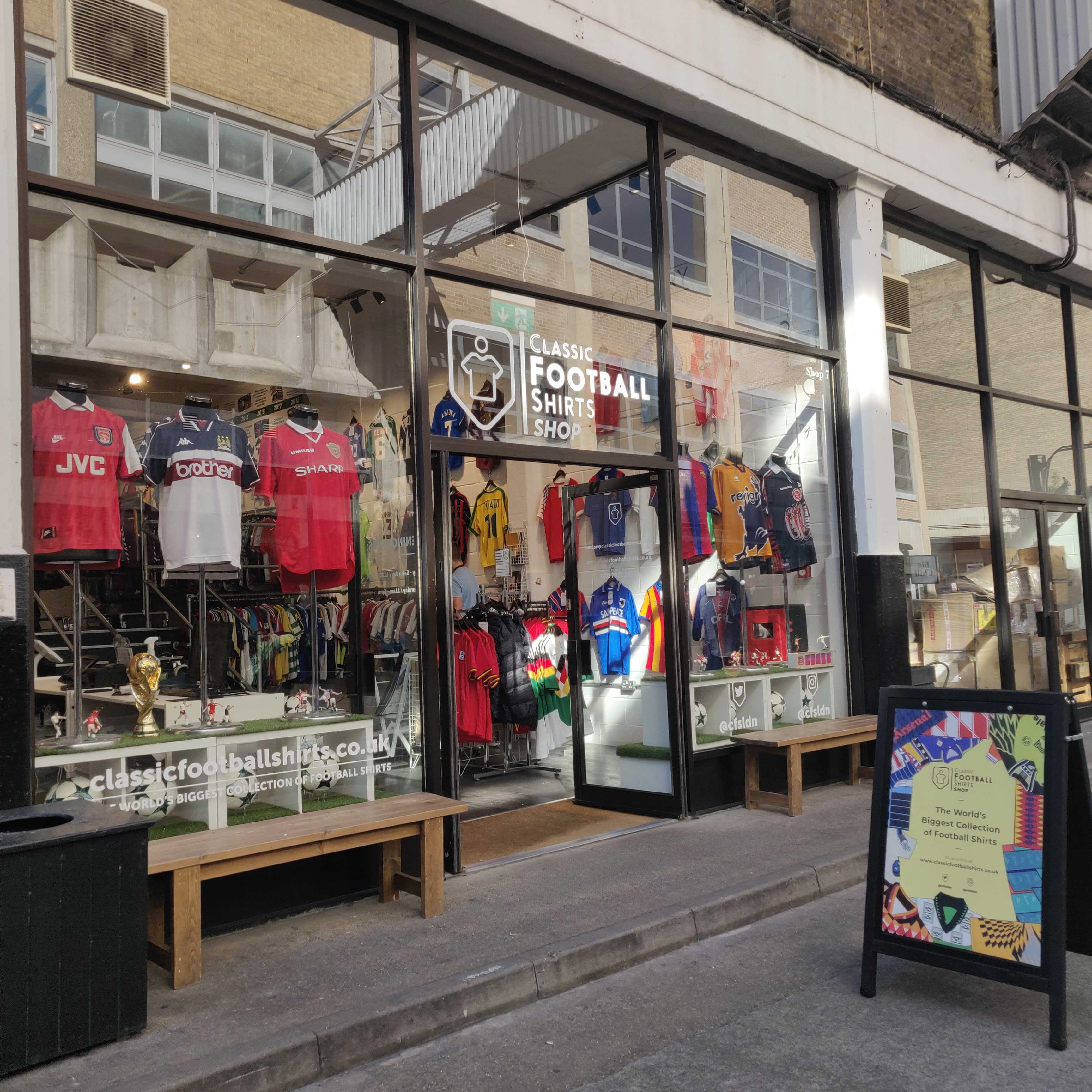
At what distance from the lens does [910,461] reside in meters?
9.12

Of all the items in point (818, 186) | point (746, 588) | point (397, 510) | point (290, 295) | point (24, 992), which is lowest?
point (24, 992)

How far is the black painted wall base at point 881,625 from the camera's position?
838 cm

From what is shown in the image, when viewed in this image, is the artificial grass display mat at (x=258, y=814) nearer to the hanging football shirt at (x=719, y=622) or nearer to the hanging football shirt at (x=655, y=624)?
the hanging football shirt at (x=655, y=624)

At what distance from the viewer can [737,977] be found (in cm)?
445

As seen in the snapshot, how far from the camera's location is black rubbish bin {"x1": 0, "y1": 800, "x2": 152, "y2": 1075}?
337 cm

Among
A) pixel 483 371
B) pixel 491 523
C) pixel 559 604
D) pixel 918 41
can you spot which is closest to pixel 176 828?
pixel 483 371

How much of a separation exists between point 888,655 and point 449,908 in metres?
4.69

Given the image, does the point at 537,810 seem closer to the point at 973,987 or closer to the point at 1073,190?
the point at 973,987

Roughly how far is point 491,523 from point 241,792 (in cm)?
592

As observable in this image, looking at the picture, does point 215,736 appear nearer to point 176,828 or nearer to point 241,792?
point 241,792

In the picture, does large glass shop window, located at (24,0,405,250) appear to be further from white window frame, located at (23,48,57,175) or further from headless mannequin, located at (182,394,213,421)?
headless mannequin, located at (182,394,213,421)

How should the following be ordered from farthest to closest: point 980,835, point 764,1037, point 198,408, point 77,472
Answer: point 198,408 < point 77,472 < point 980,835 < point 764,1037

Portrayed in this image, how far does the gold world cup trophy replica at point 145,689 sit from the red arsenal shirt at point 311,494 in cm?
82

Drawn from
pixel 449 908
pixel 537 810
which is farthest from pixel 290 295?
pixel 537 810
